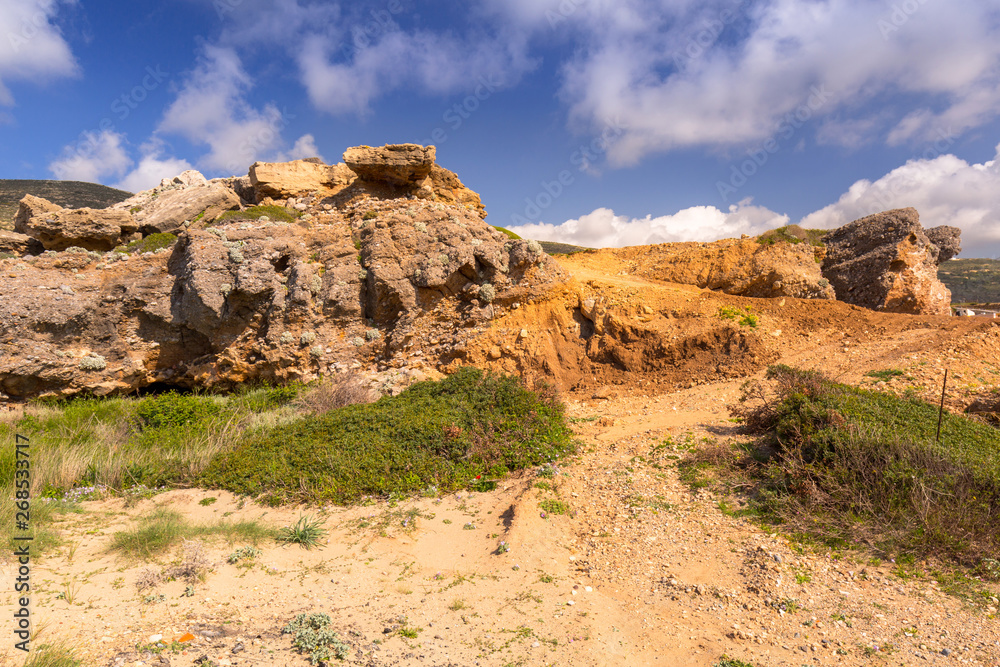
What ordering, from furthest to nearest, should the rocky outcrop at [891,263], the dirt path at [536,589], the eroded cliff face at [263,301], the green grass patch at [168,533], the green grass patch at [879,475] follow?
the rocky outcrop at [891,263] → the eroded cliff face at [263,301] → the green grass patch at [168,533] → the green grass patch at [879,475] → the dirt path at [536,589]

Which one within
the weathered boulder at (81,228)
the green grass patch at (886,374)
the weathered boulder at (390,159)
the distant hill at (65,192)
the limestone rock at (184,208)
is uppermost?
the distant hill at (65,192)

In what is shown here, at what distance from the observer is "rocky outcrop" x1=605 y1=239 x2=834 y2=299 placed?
495 inches

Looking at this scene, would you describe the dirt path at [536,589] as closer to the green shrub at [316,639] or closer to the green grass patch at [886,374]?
the green shrub at [316,639]

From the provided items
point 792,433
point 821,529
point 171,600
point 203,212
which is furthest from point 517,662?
point 203,212

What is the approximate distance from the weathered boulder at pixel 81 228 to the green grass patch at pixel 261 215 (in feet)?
9.33

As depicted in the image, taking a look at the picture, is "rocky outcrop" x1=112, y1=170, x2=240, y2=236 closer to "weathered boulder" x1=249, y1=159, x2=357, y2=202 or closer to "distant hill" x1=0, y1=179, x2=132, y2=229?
"weathered boulder" x1=249, y1=159, x2=357, y2=202

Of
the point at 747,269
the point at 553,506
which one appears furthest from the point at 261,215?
the point at 747,269

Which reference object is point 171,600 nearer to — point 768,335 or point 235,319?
point 235,319

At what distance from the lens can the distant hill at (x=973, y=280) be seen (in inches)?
1542

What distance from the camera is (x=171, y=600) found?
403 centimetres

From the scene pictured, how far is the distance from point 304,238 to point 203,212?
5.13 metres

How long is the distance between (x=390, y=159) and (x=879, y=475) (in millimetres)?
12181

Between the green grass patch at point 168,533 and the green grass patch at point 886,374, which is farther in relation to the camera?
the green grass patch at point 886,374

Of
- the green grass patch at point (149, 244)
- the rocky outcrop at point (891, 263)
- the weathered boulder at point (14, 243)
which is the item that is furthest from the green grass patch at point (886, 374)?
the weathered boulder at point (14, 243)
